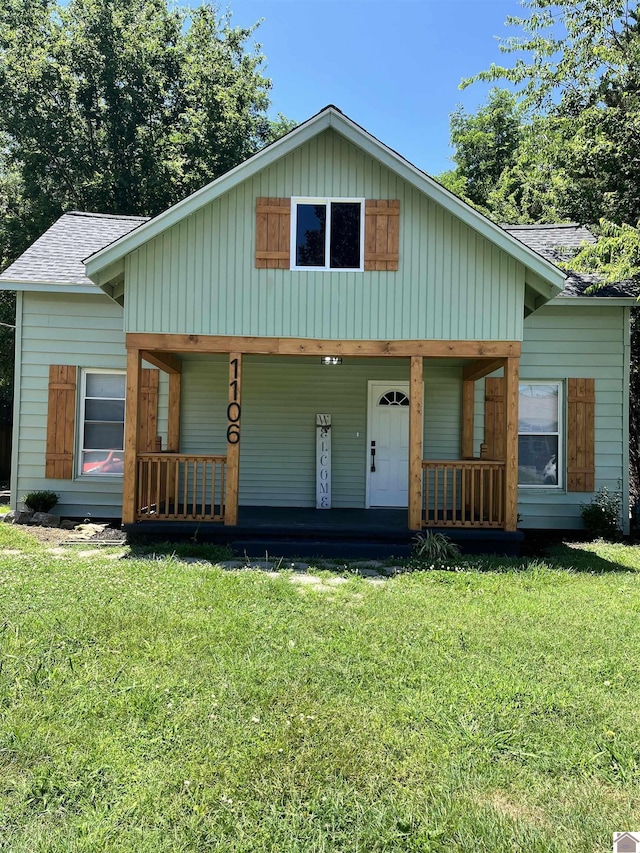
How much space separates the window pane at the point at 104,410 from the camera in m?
10.3

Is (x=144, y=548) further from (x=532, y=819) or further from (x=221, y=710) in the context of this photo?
(x=532, y=819)

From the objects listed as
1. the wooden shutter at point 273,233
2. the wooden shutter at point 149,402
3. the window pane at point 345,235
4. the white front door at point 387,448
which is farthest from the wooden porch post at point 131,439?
the white front door at point 387,448

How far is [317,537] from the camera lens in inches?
→ 312

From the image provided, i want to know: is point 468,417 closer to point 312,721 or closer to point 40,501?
point 40,501

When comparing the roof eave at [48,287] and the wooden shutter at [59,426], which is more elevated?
the roof eave at [48,287]

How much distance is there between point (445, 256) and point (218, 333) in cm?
329

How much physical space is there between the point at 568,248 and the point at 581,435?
11.8ft

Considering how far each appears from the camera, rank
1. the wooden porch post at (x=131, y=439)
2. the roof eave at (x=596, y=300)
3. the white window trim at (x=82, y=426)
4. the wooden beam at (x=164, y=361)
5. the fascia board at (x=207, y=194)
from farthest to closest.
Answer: the white window trim at (x=82, y=426) → the roof eave at (x=596, y=300) → the wooden beam at (x=164, y=361) → the wooden porch post at (x=131, y=439) → the fascia board at (x=207, y=194)

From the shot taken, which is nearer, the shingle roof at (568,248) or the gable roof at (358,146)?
the gable roof at (358,146)

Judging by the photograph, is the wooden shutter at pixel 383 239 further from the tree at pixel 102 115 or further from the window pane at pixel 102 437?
the tree at pixel 102 115

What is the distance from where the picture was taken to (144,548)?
761 cm

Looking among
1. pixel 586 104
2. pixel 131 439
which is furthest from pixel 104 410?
pixel 586 104

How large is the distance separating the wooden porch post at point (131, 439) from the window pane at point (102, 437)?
2.60 metres

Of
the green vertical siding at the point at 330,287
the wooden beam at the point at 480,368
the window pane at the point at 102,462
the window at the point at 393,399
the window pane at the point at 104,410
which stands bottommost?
the window pane at the point at 102,462
